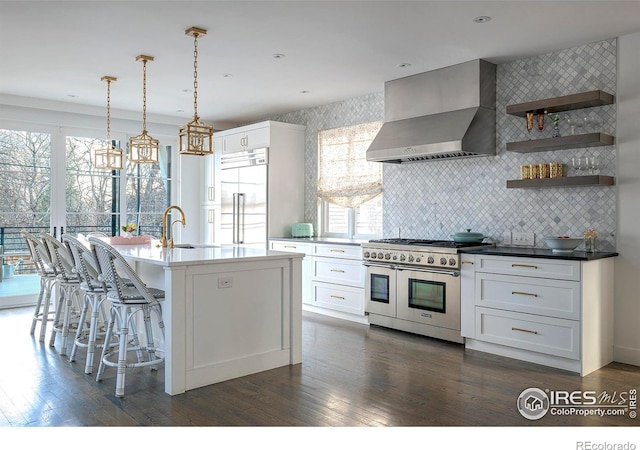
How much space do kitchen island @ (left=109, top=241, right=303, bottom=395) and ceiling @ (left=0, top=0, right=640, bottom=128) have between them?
5.58ft

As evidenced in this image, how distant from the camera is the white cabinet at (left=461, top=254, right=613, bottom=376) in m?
3.75

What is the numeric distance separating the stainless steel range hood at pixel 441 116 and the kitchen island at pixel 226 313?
1.80m

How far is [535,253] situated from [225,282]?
2.36 metres

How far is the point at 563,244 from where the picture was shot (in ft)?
13.2

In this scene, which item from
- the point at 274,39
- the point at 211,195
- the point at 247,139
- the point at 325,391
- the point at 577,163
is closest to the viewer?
the point at 325,391

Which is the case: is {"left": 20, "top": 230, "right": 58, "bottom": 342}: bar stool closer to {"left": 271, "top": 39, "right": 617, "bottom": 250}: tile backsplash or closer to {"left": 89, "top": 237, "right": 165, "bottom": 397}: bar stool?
{"left": 89, "top": 237, "right": 165, "bottom": 397}: bar stool

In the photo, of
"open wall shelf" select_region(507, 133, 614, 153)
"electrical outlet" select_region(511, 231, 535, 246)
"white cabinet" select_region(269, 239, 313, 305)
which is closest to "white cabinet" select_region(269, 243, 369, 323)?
"white cabinet" select_region(269, 239, 313, 305)

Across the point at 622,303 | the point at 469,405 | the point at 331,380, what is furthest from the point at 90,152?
the point at 622,303

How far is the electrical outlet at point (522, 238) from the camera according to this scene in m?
4.59

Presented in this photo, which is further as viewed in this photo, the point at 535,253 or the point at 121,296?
the point at 535,253

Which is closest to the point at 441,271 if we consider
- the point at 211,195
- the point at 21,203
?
the point at 211,195

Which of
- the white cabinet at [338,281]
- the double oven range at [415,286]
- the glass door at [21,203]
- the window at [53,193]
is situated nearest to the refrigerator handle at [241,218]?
the white cabinet at [338,281]

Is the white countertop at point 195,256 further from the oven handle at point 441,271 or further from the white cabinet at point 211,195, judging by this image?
the white cabinet at point 211,195

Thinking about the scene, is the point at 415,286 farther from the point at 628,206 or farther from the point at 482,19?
the point at 482,19
